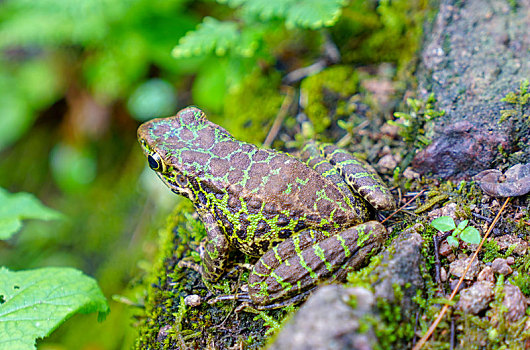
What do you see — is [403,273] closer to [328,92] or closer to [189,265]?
[189,265]

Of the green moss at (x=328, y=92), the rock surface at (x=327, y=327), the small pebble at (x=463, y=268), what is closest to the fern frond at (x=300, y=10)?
the green moss at (x=328, y=92)

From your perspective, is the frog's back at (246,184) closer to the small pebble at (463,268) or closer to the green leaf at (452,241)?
the green leaf at (452,241)

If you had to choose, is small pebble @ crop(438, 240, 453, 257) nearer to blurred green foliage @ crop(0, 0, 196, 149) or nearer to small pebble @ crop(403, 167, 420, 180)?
small pebble @ crop(403, 167, 420, 180)

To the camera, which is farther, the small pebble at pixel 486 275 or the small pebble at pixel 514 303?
the small pebble at pixel 486 275

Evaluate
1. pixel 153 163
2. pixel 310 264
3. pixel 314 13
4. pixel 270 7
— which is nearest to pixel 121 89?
pixel 270 7

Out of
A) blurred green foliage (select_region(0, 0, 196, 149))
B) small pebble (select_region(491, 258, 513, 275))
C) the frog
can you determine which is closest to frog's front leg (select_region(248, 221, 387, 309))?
the frog

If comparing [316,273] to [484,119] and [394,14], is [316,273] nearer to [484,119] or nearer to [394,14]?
[484,119]

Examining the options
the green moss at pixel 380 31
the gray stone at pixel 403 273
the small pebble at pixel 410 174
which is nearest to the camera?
the gray stone at pixel 403 273
